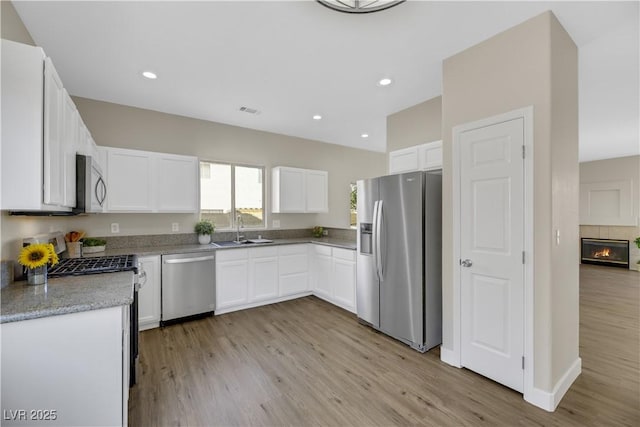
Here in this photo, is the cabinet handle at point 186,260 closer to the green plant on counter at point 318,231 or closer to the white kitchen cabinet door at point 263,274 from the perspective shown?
the white kitchen cabinet door at point 263,274

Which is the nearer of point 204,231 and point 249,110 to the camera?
point 249,110

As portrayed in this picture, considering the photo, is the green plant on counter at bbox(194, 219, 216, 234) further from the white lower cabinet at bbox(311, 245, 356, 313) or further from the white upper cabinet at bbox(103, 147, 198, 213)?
the white lower cabinet at bbox(311, 245, 356, 313)

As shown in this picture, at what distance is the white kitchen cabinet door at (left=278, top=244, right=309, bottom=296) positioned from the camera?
4.24 meters

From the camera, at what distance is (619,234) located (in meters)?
7.14

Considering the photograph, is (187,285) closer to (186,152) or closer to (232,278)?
(232,278)

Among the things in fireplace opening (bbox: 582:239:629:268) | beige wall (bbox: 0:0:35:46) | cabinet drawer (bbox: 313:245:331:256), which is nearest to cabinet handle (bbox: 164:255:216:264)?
cabinet drawer (bbox: 313:245:331:256)

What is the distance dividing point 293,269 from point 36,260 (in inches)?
117

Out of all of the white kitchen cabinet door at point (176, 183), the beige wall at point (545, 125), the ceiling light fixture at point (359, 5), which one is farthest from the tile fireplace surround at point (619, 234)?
the white kitchen cabinet door at point (176, 183)

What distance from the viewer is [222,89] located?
322 centimetres

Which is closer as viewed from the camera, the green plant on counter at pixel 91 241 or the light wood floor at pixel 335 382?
the light wood floor at pixel 335 382

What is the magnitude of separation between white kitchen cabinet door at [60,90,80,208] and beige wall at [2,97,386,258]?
38 cm

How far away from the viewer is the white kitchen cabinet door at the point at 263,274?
3.97 meters

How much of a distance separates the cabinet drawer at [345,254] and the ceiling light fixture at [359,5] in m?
2.62

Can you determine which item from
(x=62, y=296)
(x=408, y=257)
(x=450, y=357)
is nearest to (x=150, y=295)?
(x=62, y=296)
